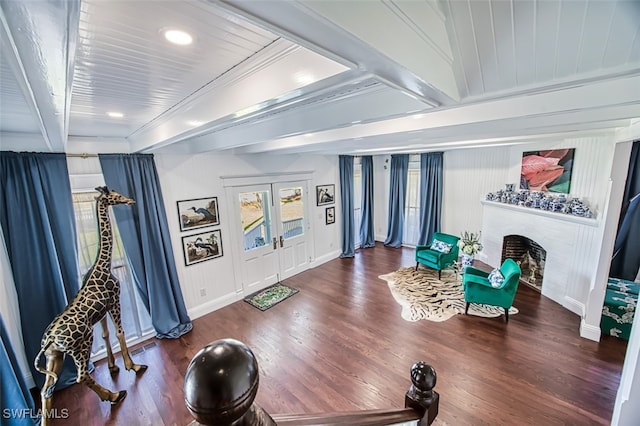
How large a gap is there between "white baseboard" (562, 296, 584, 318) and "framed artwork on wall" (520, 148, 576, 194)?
1668 millimetres

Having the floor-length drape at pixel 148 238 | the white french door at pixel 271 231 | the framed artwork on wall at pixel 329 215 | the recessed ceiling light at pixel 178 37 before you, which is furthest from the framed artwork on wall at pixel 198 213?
the recessed ceiling light at pixel 178 37

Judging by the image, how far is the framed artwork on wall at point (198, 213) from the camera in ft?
12.4

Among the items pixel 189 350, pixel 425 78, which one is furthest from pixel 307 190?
pixel 425 78

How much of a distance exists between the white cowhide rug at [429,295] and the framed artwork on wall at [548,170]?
7.00ft

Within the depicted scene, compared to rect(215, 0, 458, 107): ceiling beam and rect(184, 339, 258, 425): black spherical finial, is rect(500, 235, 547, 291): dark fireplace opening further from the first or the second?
rect(184, 339, 258, 425): black spherical finial

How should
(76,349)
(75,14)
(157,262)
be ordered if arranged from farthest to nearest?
(157,262)
(76,349)
(75,14)

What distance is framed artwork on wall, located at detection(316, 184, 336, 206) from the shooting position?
19.2 feet

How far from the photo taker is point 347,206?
6.43 m

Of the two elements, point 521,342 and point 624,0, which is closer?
point 624,0

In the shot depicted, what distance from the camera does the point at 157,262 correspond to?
3.43 m

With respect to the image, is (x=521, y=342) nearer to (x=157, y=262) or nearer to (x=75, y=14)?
(x=75, y=14)

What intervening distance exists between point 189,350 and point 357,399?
7.26 feet

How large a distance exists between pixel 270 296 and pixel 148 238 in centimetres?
220

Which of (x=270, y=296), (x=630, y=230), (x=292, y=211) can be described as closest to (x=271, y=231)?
(x=292, y=211)
